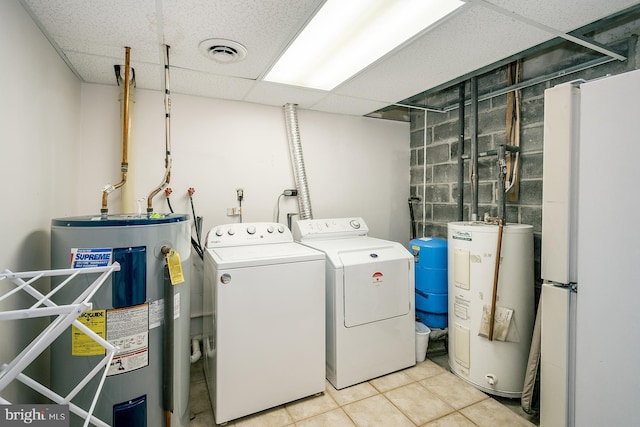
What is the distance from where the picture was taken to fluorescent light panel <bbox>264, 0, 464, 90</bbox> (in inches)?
58.3

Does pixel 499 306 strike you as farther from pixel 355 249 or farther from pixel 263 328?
pixel 263 328

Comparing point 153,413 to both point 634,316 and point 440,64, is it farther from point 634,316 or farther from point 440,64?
point 440,64

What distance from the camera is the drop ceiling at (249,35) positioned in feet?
4.69

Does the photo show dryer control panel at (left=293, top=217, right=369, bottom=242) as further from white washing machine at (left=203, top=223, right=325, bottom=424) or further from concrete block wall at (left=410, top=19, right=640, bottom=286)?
concrete block wall at (left=410, top=19, right=640, bottom=286)

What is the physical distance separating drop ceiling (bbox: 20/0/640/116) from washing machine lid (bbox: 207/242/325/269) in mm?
1259

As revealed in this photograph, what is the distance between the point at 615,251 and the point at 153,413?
7.10 ft

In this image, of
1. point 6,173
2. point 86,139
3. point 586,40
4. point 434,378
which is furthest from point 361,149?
point 6,173

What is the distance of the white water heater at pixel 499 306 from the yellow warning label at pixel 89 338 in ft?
6.96

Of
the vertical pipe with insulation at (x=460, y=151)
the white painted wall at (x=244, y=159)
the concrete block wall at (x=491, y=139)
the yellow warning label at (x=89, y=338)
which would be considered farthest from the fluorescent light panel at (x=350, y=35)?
the yellow warning label at (x=89, y=338)

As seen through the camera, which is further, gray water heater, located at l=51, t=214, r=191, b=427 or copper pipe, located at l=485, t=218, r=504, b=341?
copper pipe, located at l=485, t=218, r=504, b=341

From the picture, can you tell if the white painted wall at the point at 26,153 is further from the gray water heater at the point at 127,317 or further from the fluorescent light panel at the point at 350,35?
the fluorescent light panel at the point at 350,35

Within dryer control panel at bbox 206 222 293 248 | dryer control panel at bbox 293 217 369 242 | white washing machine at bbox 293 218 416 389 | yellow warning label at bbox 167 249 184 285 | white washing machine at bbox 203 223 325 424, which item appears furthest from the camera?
dryer control panel at bbox 293 217 369 242

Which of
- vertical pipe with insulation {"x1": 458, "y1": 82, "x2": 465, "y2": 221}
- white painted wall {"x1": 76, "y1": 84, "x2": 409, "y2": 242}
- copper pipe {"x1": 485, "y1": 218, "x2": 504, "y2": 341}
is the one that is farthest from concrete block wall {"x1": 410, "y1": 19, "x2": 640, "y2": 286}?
copper pipe {"x1": 485, "y1": 218, "x2": 504, "y2": 341}

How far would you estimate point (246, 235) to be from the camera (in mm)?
2340
